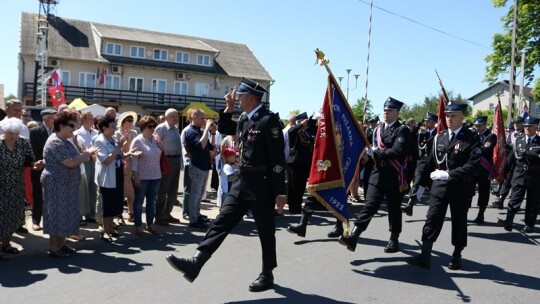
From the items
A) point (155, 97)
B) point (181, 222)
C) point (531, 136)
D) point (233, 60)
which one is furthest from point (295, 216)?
point (233, 60)

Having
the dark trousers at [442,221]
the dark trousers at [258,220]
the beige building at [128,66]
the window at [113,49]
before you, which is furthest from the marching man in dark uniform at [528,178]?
the window at [113,49]

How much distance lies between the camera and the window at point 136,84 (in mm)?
42438

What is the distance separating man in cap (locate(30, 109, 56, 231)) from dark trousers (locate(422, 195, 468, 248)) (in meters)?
5.58

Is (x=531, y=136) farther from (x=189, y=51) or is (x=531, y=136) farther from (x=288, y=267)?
(x=189, y=51)

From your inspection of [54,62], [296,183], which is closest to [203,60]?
[54,62]

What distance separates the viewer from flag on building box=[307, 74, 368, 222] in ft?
22.0

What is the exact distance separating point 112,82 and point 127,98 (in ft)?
6.12

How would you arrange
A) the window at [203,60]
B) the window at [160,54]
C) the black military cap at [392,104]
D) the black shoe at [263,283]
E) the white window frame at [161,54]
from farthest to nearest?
the window at [203,60] < the window at [160,54] < the white window frame at [161,54] < the black military cap at [392,104] < the black shoe at [263,283]

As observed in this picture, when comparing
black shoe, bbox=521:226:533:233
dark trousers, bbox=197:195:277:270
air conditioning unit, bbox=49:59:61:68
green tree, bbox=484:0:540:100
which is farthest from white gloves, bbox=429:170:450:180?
air conditioning unit, bbox=49:59:61:68

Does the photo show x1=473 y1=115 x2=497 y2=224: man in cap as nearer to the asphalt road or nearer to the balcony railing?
the asphalt road

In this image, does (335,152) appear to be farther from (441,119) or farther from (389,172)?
(441,119)

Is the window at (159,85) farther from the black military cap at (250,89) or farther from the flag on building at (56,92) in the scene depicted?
the black military cap at (250,89)

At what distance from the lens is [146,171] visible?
303 inches

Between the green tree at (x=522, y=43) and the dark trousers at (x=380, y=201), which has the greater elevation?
the green tree at (x=522, y=43)
